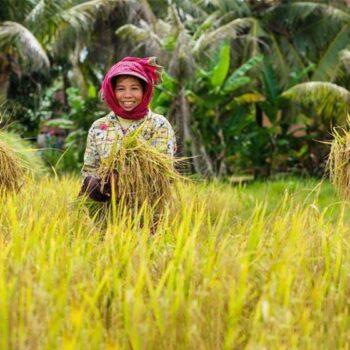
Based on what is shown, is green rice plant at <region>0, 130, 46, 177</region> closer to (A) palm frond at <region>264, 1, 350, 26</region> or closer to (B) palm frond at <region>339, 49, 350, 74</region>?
(B) palm frond at <region>339, 49, 350, 74</region>

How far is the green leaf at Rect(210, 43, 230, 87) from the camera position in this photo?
1027 centimetres

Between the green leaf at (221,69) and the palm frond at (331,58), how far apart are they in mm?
2317

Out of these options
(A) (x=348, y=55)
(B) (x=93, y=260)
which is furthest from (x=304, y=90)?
(B) (x=93, y=260)

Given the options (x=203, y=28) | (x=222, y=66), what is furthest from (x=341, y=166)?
(x=203, y=28)

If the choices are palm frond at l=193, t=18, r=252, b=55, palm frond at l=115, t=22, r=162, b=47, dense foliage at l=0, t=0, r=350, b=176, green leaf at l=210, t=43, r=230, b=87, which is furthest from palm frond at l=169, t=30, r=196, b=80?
palm frond at l=115, t=22, r=162, b=47

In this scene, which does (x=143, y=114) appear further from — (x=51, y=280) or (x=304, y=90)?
(x=304, y=90)

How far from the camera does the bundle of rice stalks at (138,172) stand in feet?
9.66

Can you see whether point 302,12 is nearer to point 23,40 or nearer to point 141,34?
point 141,34

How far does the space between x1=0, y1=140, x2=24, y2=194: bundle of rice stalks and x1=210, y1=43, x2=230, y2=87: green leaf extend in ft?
22.6

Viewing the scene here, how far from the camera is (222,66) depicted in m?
10.4

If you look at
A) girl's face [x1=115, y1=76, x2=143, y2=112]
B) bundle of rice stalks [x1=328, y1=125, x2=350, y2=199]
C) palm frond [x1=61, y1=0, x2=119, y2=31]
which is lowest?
bundle of rice stalks [x1=328, y1=125, x2=350, y2=199]

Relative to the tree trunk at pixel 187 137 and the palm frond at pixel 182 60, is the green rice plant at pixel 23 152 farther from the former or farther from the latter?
the palm frond at pixel 182 60

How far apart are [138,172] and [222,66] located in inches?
303

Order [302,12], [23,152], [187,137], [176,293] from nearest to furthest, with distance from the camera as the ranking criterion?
[176,293] → [23,152] → [187,137] → [302,12]
